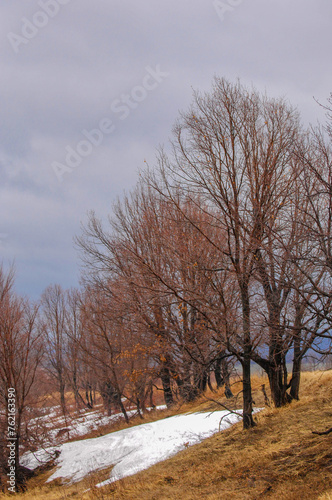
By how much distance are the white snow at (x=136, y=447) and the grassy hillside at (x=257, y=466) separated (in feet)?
3.44

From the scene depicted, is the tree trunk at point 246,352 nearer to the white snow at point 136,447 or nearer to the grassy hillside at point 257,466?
the grassy hillside at point 257,466

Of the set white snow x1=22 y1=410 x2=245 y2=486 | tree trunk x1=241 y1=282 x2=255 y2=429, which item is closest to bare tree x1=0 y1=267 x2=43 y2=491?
white snow x1=22 y1=410 x2=245 y2=486

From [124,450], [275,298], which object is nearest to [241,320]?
[275,298]

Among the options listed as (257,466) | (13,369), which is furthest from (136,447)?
(257,466)

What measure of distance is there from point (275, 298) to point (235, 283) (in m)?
2.62

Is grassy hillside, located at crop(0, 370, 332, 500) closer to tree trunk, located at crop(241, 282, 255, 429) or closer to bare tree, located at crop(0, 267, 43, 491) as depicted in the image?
tree trunk, located at crop(241, 282, 255, 429)

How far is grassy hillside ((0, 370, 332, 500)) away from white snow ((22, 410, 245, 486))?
3.44ft

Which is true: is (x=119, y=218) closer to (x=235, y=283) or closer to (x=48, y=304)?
(x=235, y=283)

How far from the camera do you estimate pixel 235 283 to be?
10.5 metres

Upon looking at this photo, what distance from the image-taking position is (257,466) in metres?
6.78

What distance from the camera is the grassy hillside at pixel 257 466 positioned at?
5.64m

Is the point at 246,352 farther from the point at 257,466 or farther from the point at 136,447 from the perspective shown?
the point at 136,447

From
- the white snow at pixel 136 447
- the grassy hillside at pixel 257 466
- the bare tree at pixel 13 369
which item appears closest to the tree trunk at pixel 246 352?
the grassy hillside at pixel 257 466

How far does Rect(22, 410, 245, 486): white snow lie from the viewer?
36.7 feet
